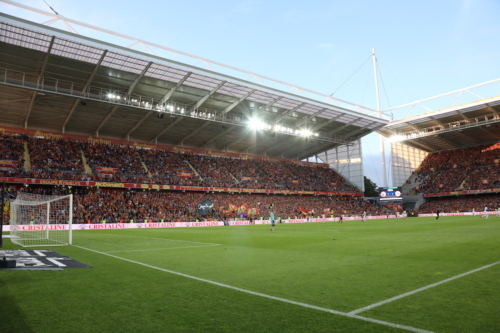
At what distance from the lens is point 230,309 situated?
5043 mm

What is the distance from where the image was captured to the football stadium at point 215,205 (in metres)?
5.17

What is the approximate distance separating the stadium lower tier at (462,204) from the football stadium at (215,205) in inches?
18.9

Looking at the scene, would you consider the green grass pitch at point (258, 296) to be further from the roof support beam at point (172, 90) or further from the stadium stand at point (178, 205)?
the stadium stand at point (178, 205)

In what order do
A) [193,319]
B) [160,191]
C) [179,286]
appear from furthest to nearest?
1. [160,191]
2. [179,286]
3. [193,319]

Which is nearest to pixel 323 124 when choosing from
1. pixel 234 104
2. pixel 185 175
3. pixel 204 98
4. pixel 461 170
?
pixel 234 104

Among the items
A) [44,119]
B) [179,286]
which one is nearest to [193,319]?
[179,286]

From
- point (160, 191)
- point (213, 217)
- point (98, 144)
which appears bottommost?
point (213, 217)

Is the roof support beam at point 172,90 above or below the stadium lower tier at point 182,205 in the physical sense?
above

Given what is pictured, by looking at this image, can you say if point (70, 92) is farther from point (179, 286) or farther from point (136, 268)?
point (179, 286)

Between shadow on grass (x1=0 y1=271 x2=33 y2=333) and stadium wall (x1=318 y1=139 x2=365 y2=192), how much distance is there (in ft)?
222

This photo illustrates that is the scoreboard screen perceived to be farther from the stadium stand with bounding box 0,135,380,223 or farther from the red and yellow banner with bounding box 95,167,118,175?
the red and yellow banner with bounding box 95,167,118,175

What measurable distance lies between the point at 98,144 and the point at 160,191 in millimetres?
11410

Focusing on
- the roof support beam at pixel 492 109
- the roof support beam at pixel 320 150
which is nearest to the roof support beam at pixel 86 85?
the roof support beam at pixel 320 150

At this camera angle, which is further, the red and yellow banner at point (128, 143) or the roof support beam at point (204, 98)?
the red and yellow banner at point (128, 143)
